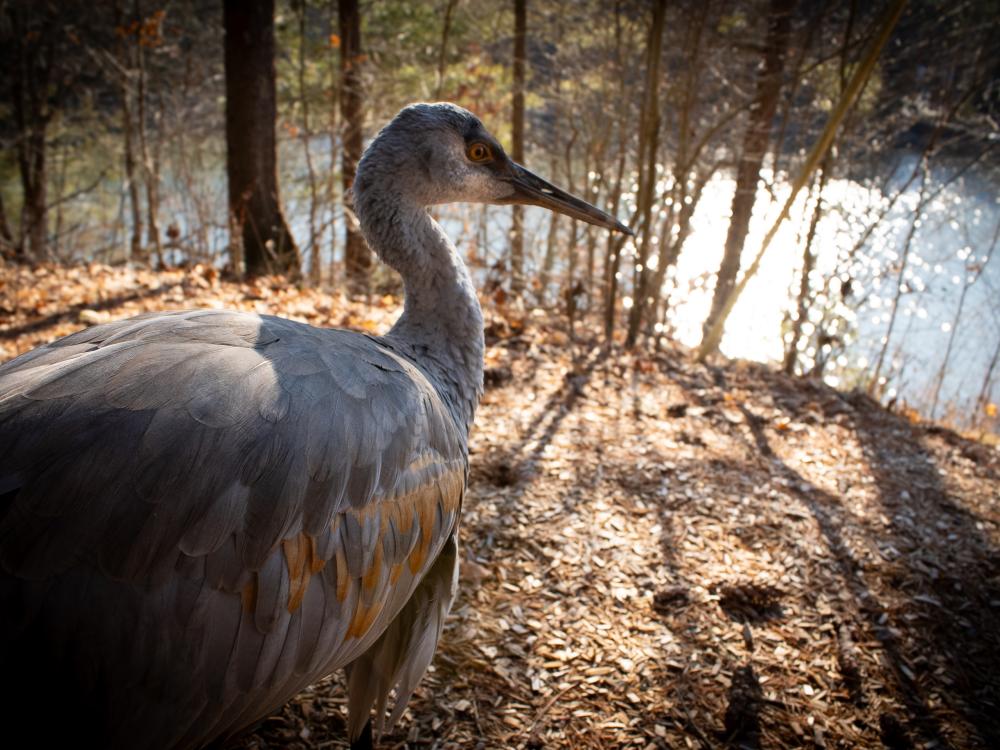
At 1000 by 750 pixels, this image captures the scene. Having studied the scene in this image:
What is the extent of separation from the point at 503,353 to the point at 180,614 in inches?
168

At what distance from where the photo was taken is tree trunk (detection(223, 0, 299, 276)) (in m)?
6.98

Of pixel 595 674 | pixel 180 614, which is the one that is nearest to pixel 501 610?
pixel 595 674

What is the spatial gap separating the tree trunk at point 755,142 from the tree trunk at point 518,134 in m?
2.37

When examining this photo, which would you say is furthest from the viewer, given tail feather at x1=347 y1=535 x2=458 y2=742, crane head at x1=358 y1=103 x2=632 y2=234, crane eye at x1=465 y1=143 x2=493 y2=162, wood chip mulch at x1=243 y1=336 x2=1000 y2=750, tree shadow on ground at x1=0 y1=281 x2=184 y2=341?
tree shadow on ground at x1=0 y1=281 x2=184 y2=341

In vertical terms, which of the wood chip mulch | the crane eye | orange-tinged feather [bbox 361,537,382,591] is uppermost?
the crane eye

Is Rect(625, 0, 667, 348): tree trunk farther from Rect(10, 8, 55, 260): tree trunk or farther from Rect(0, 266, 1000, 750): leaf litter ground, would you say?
Rect(10, 8, 55, 260): tree trunk

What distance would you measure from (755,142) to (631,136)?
1407 mm

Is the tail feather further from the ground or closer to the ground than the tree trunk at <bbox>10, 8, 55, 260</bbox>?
closer to the ground

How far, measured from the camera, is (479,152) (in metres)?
2.60

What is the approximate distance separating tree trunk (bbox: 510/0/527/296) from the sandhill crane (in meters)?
5.62

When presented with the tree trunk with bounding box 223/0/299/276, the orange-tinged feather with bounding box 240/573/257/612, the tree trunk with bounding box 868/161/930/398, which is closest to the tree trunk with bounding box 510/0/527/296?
the tree trunk with bounding box 223/0/299/276

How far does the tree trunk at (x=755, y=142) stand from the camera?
20.3 ft

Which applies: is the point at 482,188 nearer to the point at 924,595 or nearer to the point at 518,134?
the point at 924,595

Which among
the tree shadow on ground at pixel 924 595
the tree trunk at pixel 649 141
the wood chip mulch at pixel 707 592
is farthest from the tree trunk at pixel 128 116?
the tree shadow on ground at pixel 924 595
